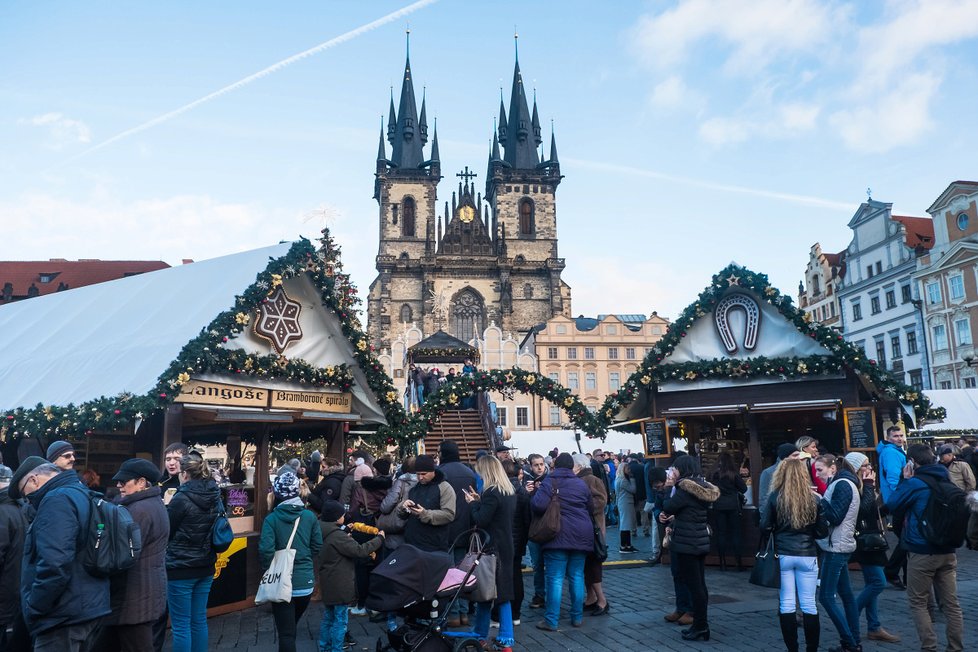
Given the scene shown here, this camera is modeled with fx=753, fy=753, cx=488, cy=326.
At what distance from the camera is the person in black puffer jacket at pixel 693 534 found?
6.67m

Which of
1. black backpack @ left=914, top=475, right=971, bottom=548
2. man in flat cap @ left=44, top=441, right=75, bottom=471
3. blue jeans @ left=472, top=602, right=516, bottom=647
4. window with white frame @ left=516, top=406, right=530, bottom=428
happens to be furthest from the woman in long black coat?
window with white frame @ left=516, top=406, right=530, bottom=428

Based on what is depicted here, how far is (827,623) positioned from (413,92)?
77.5m

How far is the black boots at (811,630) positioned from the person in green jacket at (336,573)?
3441mm

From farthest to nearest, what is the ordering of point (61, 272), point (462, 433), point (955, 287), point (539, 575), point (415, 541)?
point (61, 272)
point (955, 287)
point (462, 433)
point (539, 575)
point (415, 541)

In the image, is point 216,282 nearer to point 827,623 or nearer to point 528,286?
point 827,623

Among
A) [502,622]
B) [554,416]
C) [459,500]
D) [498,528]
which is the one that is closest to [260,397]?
[459,500]

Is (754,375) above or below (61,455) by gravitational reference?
above

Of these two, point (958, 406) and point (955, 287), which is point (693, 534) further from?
point (955, 287)

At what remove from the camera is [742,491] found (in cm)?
998

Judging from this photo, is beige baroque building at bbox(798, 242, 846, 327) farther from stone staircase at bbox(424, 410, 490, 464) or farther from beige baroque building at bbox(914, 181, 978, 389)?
stone staircase at bbox(424, 410, 490, 464)

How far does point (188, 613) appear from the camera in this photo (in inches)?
221

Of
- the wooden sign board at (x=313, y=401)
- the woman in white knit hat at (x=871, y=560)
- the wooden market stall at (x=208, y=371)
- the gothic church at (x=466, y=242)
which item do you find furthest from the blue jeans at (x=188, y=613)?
the gothic church at (x=466, y=242)

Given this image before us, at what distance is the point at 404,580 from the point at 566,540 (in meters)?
2.42

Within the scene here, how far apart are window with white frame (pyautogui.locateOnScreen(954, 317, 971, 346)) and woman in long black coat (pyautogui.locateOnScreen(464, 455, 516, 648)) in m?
37.1
